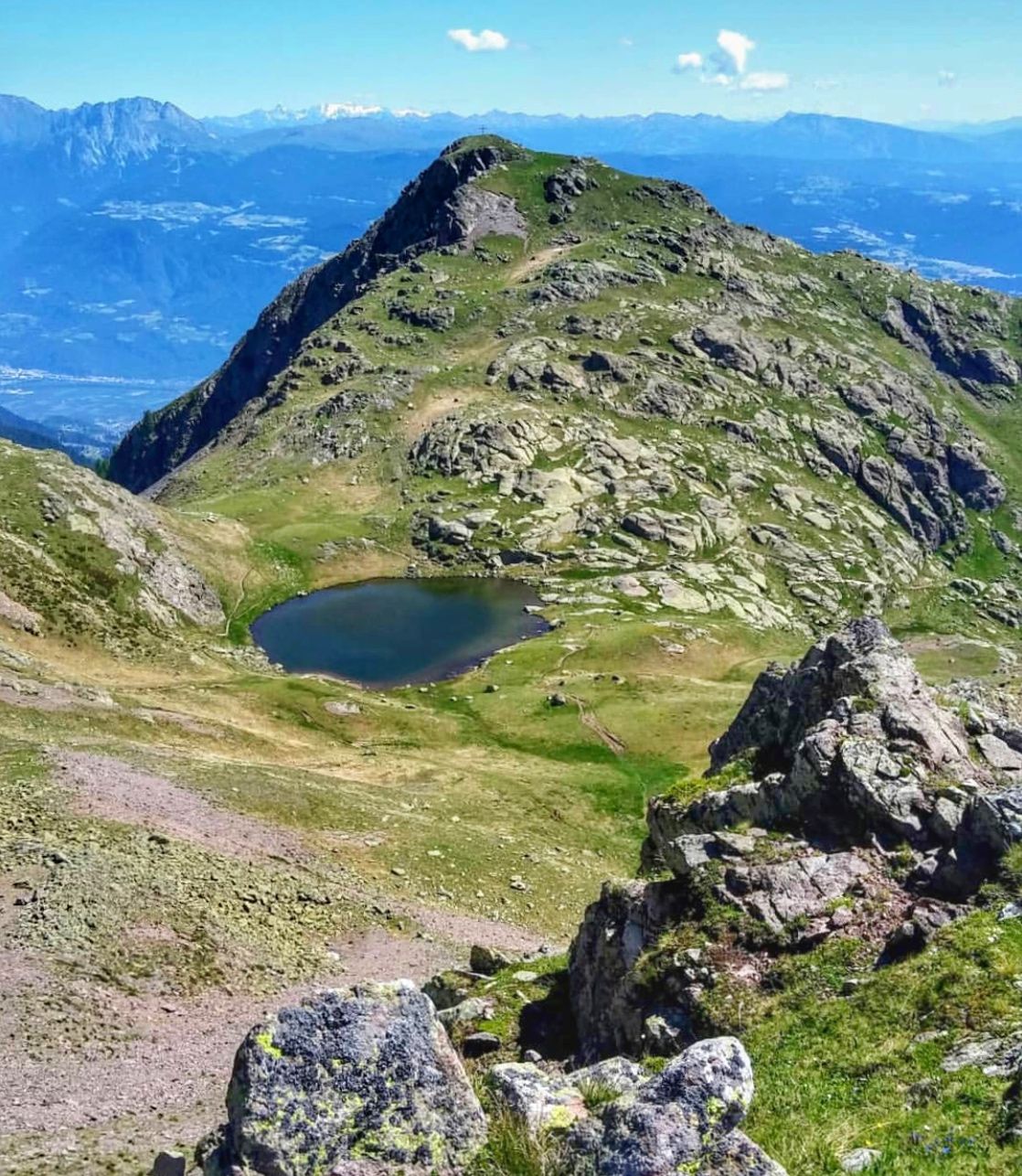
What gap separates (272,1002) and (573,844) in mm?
33086

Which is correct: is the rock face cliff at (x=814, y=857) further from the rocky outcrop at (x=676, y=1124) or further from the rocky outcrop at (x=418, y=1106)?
the rocky outcrop at (x=676, y=1124)

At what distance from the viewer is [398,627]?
135 m

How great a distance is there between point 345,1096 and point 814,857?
1956 cm

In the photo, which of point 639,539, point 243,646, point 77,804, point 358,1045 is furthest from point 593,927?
point 639,539

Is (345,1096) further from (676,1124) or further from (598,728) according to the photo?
(598,728)

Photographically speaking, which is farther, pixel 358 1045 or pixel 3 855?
pixel 3 855

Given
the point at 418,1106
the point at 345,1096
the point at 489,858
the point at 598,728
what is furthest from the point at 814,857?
the point at 598,728

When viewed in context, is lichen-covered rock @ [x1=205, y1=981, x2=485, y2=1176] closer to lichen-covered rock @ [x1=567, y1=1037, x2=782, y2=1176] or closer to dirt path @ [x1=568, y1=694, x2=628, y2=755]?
lichen-covered rock @ [x1=567, y1=1037, x2=782, y2=1176]

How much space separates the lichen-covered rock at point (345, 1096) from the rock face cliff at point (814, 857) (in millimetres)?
11019

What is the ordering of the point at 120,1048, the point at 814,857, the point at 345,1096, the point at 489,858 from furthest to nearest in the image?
the point at 489,858 < the point at 120,1048 < the point at 814,857 < the point at 345,1096

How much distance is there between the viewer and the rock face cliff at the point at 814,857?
89.4 ft

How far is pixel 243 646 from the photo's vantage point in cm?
11869

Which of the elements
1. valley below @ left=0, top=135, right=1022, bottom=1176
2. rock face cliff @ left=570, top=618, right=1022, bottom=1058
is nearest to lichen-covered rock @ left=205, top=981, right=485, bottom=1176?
valley below @ left=0, top=135, right=1022, bottom=1176

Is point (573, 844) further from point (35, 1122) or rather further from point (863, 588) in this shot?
point (863, 588)
